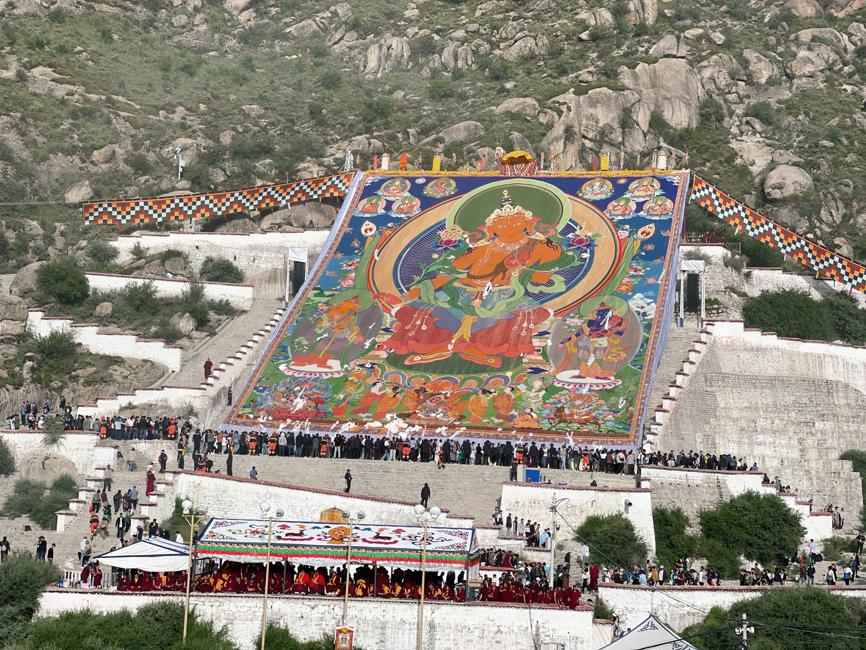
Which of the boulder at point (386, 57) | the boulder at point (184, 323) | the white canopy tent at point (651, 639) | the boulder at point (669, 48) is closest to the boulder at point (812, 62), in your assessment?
the boulder at point (669, 48)

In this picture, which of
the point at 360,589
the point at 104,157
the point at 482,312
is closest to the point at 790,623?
the point at 360,589

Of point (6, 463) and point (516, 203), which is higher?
point (516, 203)

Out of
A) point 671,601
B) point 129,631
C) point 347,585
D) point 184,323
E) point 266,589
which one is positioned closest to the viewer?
point 129,631

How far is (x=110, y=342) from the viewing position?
184 ft

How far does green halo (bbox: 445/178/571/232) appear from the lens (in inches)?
2330

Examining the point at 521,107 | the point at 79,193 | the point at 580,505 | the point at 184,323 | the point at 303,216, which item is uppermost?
the point at 521,107

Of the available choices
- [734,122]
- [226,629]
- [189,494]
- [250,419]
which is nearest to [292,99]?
[734,122]

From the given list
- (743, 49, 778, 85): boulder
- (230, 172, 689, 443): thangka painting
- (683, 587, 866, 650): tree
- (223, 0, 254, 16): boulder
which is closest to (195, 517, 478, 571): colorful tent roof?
(683, 587, 866, 650): tree

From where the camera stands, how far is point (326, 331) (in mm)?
55312

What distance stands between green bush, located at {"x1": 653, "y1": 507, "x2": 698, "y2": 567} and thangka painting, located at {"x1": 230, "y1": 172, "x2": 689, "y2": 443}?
432 centimetres

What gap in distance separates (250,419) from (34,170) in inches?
1104

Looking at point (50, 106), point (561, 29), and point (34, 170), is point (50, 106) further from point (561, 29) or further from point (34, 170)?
point (561, 29)

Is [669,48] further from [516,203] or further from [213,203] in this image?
[213,203]

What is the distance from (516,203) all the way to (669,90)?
1944cm
